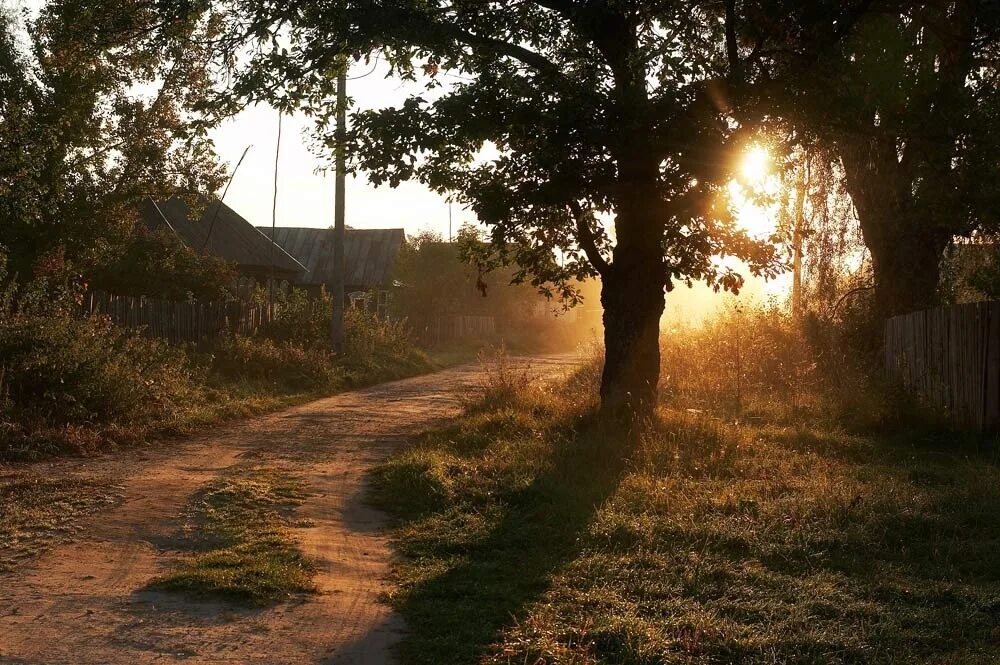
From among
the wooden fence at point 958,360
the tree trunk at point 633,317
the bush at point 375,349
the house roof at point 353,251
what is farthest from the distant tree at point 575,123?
the house roof at point 353,251

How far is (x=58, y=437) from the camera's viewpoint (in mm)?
10859

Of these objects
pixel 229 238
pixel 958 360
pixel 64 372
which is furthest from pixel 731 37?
pixel 229 238

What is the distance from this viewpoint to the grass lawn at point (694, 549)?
4.92m

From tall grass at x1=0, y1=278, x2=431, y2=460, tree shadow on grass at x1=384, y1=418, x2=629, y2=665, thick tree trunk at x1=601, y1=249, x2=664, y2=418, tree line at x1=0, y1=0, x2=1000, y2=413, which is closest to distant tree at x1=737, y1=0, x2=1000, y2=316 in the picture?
tree line at x1=0, y1=0, x2=1000, y2=413

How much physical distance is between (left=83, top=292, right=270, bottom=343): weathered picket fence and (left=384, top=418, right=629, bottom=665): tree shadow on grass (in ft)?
32.4

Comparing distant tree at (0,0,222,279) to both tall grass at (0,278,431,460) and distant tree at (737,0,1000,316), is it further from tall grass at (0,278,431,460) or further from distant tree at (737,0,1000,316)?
distant tree at (737,0,1000,316)

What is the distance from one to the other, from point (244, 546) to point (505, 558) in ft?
6.18

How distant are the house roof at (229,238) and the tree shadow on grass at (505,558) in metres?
24.5

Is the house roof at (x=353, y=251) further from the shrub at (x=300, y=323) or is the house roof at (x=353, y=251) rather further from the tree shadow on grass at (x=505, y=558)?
the tree shadow on grass at (x=505, y=558)

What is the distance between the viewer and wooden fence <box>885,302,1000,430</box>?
11320 mm

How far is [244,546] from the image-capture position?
22.2ft

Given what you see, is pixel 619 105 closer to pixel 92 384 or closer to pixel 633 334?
pixel 633 334

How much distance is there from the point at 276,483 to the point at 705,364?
39.0 feet

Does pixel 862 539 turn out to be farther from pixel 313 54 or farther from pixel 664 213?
pixel 313 54
